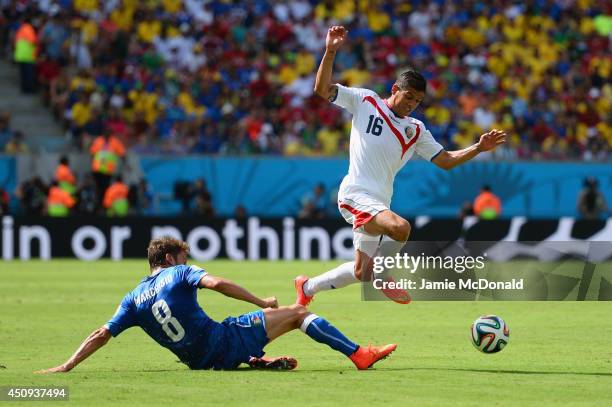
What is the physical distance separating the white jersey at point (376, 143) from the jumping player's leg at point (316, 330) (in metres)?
2.11

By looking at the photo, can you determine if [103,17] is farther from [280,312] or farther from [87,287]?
[280,312]

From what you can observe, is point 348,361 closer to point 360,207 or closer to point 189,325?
point 360,207

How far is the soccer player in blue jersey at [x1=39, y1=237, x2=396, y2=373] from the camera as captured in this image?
9.39 m

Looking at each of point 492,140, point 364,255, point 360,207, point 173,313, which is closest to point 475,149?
point 492,140

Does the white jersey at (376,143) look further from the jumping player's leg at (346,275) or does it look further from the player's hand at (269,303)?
the player's hand at (269,303)

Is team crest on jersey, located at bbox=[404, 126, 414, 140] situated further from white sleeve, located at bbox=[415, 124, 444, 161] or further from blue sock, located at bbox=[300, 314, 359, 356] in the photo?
blue sock, located at bbox=[300, 314, 359, 356]

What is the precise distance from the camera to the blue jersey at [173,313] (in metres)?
9.38

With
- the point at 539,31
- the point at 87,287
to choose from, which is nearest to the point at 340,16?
the point at 539,31

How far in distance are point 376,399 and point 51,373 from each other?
9.04ft

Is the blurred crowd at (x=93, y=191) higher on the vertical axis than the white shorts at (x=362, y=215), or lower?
lower

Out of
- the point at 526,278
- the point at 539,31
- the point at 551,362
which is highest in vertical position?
the point at 539,31

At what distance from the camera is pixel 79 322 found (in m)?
14.2

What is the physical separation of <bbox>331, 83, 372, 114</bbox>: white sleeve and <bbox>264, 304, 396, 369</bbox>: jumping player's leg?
2303 mm

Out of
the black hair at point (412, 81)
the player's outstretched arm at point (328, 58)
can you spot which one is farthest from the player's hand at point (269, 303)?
the black hair at point (412, 81)
